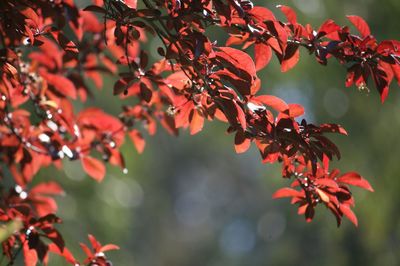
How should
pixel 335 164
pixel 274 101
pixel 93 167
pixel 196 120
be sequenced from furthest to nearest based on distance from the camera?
1. pixel 335 164
2. pixel 93 167
3. pixel 196 120
4. pixel 274 101

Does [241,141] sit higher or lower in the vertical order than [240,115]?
lower

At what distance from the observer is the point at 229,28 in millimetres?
1325

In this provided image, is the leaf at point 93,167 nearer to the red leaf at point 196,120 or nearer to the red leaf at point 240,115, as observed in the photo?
the red leaf at point 196,120

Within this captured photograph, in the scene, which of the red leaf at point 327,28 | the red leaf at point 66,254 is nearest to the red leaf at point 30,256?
the red leaf at point 66,254

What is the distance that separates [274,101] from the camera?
4.56 ft

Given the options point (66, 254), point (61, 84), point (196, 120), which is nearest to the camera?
point (196, 120)

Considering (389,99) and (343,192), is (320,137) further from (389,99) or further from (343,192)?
(389,99)

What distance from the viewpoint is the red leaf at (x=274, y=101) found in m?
1.37

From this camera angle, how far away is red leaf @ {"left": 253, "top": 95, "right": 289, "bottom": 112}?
137 cm

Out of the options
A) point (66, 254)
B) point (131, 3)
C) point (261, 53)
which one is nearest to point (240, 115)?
point (261, 53)

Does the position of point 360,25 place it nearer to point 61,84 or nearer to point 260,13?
point 260,13

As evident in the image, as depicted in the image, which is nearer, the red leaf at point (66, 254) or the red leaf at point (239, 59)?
the red leaf at point (239, 59)

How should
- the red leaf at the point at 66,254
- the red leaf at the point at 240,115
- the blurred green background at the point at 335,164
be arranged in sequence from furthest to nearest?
the blurred green background at the point at 335,164 → the red leaf at the point at 66,254 → the red leaf at the point at 240,115

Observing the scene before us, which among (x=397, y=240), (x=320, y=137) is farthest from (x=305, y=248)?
(x=320, y=137)
